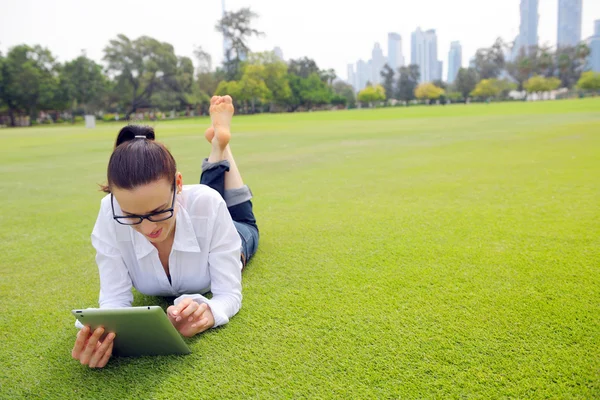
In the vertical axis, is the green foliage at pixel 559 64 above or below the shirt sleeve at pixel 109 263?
above

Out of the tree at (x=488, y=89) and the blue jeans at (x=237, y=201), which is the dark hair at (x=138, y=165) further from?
the tree at (x=488, y=89)

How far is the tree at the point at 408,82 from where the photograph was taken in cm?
9094

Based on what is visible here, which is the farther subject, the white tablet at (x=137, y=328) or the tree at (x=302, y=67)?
the tree at (x=302, y=67)

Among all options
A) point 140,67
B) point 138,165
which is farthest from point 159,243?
point 140,67

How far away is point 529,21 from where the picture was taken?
19625cm

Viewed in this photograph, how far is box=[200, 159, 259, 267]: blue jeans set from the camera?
3.01 metres

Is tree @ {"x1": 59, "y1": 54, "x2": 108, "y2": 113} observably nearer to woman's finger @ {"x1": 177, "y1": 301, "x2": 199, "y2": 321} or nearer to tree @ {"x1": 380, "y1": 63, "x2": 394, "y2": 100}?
woman's finger @ {"x1": 177, "y1": 301, "x2": 199, "y2": 321}

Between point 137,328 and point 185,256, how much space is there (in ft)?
1.77

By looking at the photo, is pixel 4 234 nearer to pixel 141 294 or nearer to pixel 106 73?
pixel 141 294

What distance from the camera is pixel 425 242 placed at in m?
3.35

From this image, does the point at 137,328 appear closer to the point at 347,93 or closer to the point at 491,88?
the point at 491,88

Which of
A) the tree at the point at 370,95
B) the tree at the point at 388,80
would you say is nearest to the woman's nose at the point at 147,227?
the tree at the point at 370,95

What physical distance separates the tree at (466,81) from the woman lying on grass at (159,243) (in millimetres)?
89539

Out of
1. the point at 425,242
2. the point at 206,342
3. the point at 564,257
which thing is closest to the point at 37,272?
the point at 206,342
